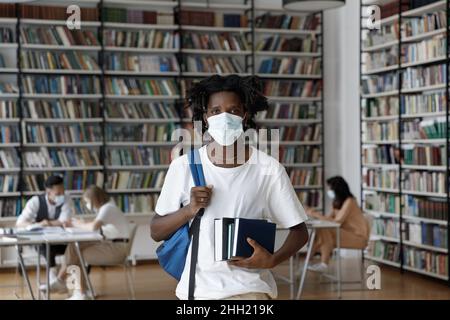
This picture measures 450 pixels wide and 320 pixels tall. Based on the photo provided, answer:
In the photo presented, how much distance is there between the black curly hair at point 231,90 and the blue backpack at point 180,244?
19cm

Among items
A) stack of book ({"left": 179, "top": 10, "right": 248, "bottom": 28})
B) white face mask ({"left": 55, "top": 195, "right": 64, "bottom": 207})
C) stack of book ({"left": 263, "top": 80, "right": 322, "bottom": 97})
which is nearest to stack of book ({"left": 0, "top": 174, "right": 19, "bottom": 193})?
white face mask ({"left": 55, "top": 195, "right": 64, "bottom": 207})

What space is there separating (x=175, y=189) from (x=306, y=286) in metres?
5.47

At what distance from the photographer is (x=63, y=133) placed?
846 centimetres

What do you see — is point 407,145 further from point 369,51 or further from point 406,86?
point 369,51

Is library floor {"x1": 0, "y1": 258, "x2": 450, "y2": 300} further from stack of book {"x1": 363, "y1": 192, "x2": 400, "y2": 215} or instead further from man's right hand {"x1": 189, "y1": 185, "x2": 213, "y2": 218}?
man's right hand {"x1": 189, "y1": 185, "x2": 213, "y2": 218}

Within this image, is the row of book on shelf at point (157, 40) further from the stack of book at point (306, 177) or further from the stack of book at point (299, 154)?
the stack of book at point (306, 177)

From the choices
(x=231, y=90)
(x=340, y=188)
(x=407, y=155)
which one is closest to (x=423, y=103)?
(x=407, y=155)

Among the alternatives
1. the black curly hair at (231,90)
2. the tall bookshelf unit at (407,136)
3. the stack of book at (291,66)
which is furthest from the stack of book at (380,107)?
the black curly hair at (231,90)

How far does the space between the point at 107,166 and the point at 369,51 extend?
3316 millimetres

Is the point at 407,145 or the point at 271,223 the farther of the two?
the point at 407,145

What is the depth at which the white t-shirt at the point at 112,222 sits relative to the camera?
256 inches

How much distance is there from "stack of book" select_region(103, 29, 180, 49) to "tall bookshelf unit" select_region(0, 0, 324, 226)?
0.01 m
